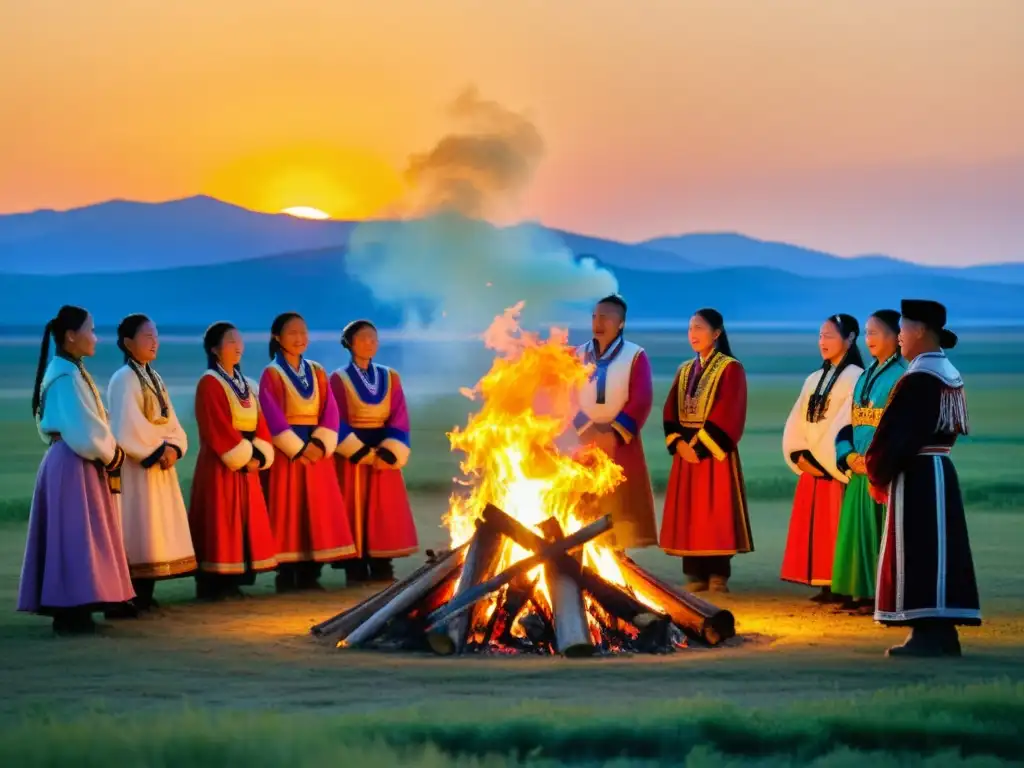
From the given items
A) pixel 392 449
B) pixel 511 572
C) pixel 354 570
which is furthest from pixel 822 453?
pixel 354 570

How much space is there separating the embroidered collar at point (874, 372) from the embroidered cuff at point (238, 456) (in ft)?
14.7

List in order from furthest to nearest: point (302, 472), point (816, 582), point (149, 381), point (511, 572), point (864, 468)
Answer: point (302, 472), point (816, 582), point (149, 381), point (864, 468), point (511, 572)

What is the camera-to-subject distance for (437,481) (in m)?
24.7

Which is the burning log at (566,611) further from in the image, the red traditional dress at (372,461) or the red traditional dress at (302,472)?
the red traditional dress at (372,461)

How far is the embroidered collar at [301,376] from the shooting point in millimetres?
14070

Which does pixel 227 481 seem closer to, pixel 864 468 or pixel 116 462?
pixel 116 462

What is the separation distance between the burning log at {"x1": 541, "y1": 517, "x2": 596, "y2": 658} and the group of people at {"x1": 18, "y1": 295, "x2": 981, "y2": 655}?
176cm

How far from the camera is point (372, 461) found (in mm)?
14539

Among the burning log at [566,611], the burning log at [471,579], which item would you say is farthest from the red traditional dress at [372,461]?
the burning log at [566,611]

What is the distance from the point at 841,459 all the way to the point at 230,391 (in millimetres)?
4494

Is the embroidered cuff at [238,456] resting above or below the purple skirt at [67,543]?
above

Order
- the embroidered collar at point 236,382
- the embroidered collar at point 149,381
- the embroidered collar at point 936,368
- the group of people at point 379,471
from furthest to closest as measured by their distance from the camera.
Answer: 1. the embroidered collar at point 236,382
2. the embroidered collar at point 149,381
3. the group of people at point 379,471
4. the embroidered collar at point 936,368

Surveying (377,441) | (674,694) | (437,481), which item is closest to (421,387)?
(437,481)

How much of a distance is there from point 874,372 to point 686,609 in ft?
7.75
